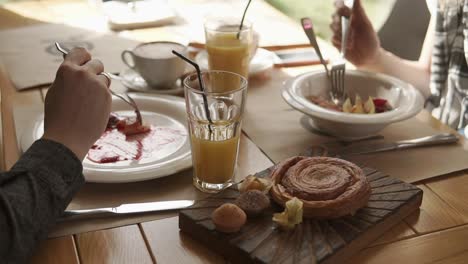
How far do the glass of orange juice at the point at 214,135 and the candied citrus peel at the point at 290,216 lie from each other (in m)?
0.17

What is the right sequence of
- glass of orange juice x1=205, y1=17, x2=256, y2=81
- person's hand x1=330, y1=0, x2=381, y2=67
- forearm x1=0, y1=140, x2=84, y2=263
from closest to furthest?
forearm x1=0, y1=140, x2=84, y2=263
glass of orange juice x1=205, y1=17, x2=256, y2=81
person's hand x1=330, y1=0, x2=381, y2=67

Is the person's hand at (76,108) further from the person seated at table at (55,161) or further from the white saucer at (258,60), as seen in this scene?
the white saucer at (258,60)

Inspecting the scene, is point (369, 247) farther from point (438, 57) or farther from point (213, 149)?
point (438, 57)

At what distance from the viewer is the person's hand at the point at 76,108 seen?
2.77 feet

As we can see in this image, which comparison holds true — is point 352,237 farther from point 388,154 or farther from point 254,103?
point 254,103

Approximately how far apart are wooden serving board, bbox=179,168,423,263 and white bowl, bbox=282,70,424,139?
20 centimetres

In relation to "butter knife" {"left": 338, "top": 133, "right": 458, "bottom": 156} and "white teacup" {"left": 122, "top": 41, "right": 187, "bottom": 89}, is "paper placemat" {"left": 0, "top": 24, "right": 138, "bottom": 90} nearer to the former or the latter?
"white teacup" {"left": 122, "top": 41, "right": 187, "bottom": 89}

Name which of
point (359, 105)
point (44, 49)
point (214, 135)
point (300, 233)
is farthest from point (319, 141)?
point (44, 49)

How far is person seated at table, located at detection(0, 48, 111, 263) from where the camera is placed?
2.44 ft

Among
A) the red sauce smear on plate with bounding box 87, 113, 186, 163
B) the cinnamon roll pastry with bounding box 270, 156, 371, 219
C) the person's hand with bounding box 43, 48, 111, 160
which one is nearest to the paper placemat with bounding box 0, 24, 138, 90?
the red sauce smear on plate with bounding box 87, 113, 186, 163

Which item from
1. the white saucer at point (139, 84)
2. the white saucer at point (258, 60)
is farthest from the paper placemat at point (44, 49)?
the white saucer at point (258, 60)

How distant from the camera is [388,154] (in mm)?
1062

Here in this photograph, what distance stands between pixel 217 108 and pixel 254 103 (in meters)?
0.34

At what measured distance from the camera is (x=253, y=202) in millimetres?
810
